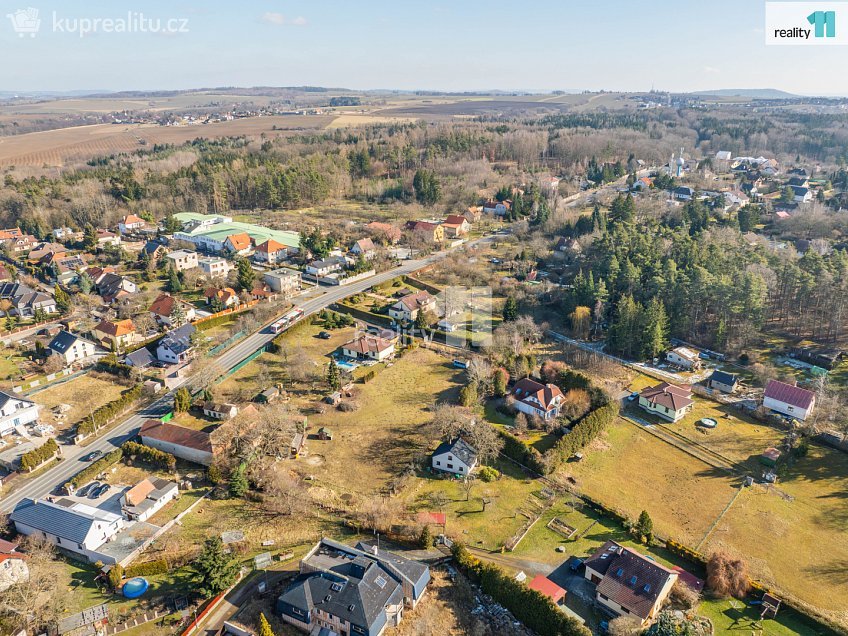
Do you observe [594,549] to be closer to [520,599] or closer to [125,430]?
[520,599]

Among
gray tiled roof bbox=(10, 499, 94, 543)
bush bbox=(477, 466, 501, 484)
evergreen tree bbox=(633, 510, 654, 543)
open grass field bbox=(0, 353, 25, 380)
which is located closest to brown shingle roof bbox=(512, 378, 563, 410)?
bush bbox=(477, 466, 501, 484)

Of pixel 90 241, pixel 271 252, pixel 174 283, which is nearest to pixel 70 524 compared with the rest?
pixel 174 283

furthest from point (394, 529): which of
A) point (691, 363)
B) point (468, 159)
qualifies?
point (468, 159)

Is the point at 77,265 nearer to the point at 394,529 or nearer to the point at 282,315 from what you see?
the point at 282,315

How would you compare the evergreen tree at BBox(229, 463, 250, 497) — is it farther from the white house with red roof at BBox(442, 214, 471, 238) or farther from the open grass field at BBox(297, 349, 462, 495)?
the white house with red roof at BBox(442, 214, 471, 238)

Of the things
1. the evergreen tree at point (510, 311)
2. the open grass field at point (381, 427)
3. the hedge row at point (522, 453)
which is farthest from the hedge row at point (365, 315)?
the hedge row at point (522, 453)
